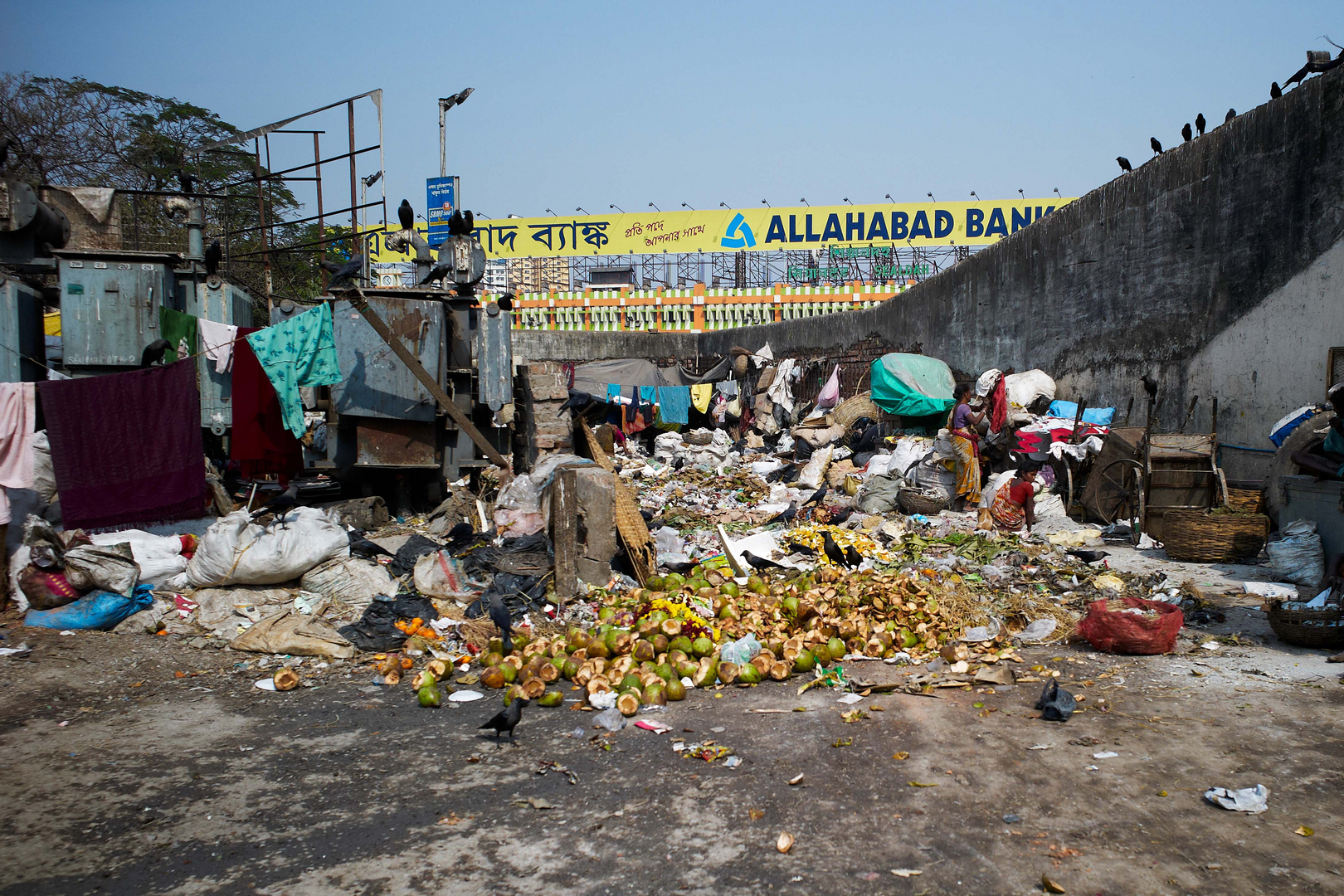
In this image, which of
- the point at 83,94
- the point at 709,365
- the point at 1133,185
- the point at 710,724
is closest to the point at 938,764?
the point at 710,724

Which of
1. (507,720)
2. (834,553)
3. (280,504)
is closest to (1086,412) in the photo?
(834,553)

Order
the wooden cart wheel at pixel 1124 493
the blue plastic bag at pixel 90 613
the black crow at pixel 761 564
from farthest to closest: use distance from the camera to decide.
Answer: the wooden cart wheel at pixel 1124 493
the black crow at pixel 761 564
the blue plastic bag at pixel 90 613

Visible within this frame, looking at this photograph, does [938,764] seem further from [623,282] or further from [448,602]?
[623,282]

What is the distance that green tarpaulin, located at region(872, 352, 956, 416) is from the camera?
11.1 meters

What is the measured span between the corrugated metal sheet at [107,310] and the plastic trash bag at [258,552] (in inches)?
103

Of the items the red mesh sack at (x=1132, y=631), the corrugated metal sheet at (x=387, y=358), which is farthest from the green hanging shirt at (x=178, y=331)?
the red mesh sack at (x=1132, y=631)

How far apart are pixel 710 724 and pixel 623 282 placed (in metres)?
21.9

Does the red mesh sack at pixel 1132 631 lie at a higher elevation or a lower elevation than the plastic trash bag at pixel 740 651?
higher

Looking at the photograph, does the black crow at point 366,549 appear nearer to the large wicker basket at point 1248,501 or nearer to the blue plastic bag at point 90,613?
the blue plastic bag at point 90,613

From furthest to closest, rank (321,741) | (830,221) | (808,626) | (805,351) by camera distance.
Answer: (830,221) < (805,351) < (808,626) < (321,741)

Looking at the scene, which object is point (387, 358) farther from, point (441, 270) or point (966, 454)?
point (966, 454)

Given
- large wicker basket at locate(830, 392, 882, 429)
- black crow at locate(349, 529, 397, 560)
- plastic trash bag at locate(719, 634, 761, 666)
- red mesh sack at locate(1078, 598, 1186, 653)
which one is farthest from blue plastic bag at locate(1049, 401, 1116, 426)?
black crow at locate(349, 529, 397, 560)

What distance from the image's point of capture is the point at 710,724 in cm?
371

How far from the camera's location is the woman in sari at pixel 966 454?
8406 mm
